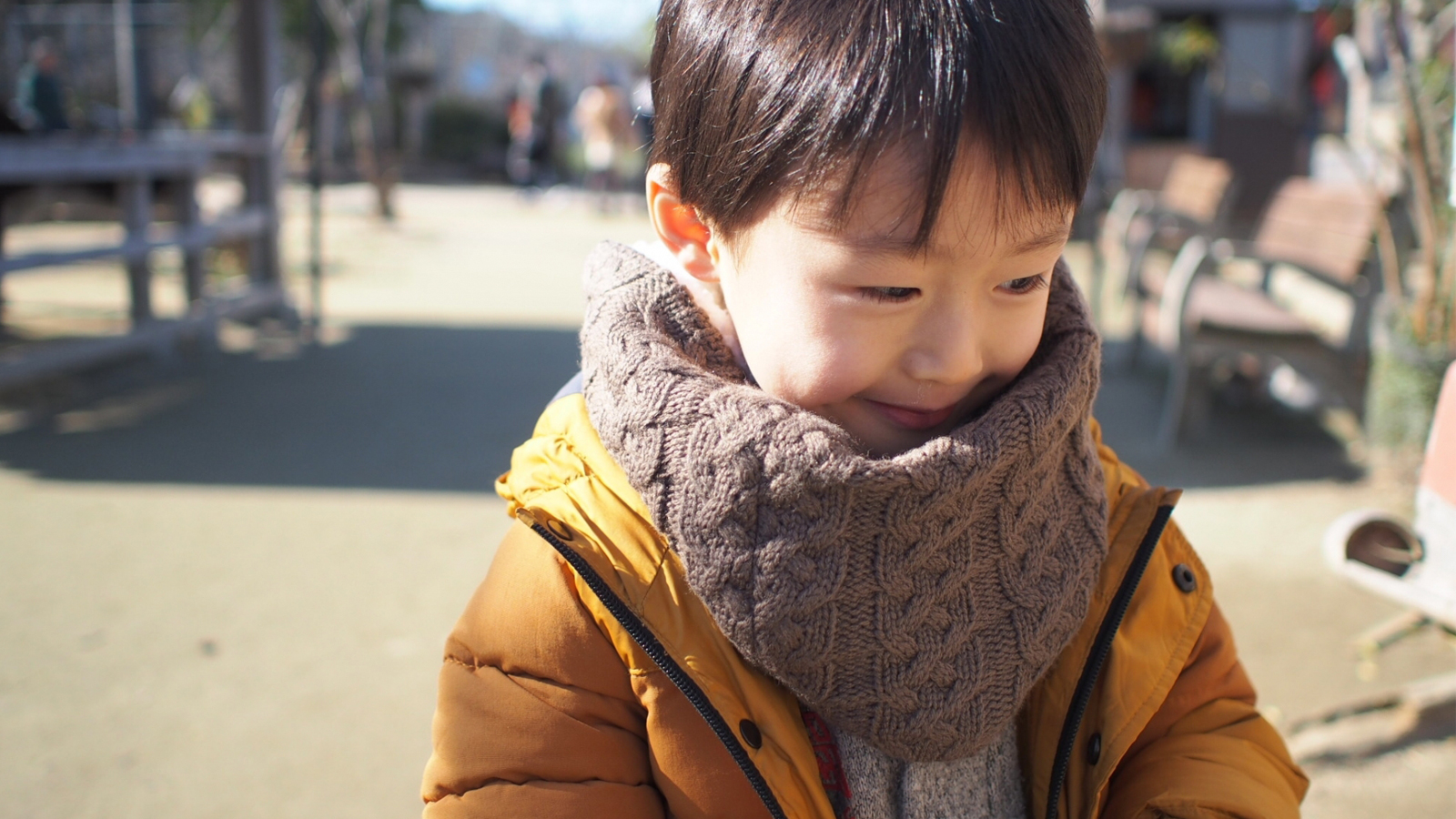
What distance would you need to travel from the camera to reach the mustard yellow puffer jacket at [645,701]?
1128 mm

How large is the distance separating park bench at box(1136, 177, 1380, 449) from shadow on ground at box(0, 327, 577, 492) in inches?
102

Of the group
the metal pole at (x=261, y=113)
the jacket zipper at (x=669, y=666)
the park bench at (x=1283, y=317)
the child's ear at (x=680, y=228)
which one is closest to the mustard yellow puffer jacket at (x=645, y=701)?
the jacket zipper at (x=669, y=666)

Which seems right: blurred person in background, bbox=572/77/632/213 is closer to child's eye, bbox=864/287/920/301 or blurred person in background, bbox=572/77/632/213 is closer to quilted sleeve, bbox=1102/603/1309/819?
quilted sleeve, bbox=1102/603/1309/819

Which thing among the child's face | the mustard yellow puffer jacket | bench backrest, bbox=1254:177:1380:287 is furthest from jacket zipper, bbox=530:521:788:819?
bench backrest, bbox=1254:177:1380:287

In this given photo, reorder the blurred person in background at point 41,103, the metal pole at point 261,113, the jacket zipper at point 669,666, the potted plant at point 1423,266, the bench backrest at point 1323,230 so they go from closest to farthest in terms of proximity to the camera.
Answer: the jacket zipper at point 669,666
the potted plant at point 1423,266
the bench backrest at point 1323,230
the blurred person in background at point 41,103
the metal pole at point 261,113

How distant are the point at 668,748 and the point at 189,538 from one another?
2.80m

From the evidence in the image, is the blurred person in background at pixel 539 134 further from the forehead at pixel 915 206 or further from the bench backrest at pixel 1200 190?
the forehead at pixel 915 206

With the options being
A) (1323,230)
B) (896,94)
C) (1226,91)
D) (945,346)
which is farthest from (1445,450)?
(1226,91)

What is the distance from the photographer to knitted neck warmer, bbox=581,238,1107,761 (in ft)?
3.50

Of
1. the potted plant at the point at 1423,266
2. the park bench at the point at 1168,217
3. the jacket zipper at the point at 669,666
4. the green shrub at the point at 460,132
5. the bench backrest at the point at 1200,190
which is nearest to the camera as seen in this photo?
the jacket zipper at the point at 669,666

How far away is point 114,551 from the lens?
337cm

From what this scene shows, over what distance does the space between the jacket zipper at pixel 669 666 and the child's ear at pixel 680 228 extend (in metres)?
0.33

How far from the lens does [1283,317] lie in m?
4.48

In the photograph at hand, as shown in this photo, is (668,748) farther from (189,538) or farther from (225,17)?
(225,17)
